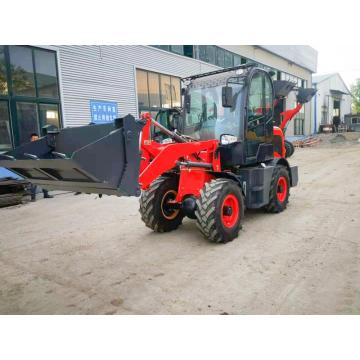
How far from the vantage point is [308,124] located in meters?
33.9

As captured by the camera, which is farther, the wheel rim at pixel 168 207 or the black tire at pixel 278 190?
the black tire at pixel 278 190

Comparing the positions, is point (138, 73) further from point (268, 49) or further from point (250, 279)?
point (268, 49)

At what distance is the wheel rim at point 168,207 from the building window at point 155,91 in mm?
9417

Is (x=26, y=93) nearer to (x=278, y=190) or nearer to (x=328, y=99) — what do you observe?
(x=278, y=190)

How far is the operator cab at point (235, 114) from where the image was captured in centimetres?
520

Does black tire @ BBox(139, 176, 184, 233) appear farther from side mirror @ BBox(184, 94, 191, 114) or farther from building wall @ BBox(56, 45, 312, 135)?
building wall @ BBox(56, 45, 312, 135)

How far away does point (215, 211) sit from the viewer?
4.40 meters

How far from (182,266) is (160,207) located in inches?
54.6

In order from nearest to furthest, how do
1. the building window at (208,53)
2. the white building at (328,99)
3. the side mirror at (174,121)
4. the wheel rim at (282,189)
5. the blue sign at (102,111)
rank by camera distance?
1. the side mirror at (174,121)
2. the wheel rim at (282,189)
3. the blue sign at (102,111)
4. the building window at (208,53)
5. the white building at (328,99)

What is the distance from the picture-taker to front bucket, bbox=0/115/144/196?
10.7 ft

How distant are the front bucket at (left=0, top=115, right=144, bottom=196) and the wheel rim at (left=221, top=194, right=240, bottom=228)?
1605 mm

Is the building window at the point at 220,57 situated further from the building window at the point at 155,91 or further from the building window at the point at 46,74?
the building window at the point at 46,74

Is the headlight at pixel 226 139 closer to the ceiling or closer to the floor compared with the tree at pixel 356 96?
closer to the floor

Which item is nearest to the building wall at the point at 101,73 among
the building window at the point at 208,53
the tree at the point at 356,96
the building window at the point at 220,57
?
the building window at the point at 208,53
